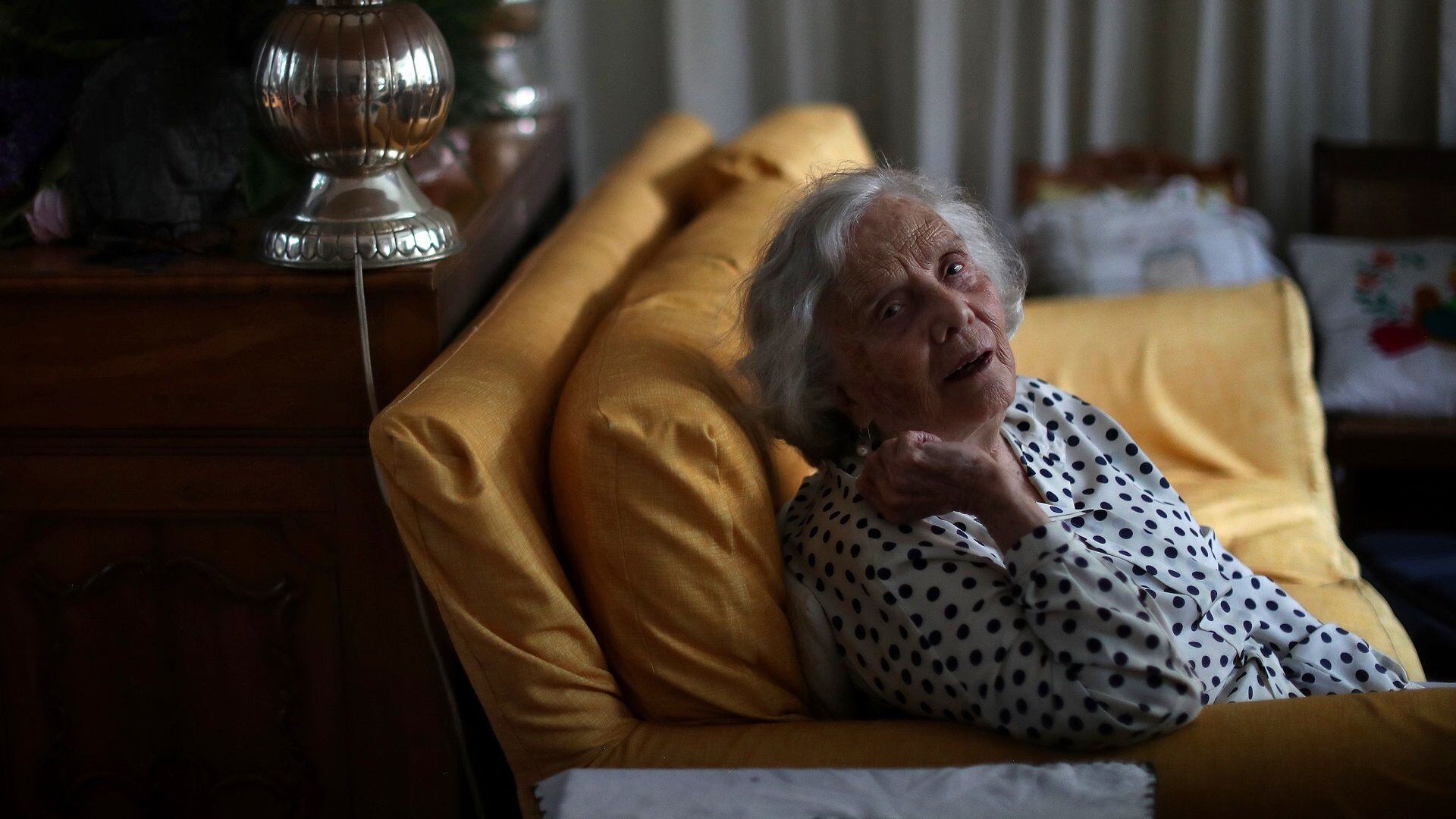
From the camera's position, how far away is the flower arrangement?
4.42 ft

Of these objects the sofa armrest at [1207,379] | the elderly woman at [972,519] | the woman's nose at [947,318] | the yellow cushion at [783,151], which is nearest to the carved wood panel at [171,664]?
the elderly woman at [972,519]

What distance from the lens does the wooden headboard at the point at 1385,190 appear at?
298 centimetres

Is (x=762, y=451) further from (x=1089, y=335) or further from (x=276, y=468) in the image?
(x=1089, y=335)

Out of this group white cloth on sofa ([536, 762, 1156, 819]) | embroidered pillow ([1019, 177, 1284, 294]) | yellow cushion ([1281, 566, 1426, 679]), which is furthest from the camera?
embroidered pillow ([1019, 177, 1284, 294])

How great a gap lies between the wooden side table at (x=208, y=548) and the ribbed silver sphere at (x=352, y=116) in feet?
0.13

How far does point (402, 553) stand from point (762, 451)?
0.40m

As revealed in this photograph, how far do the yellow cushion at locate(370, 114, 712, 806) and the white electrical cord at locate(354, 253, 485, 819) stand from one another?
0.27 ft

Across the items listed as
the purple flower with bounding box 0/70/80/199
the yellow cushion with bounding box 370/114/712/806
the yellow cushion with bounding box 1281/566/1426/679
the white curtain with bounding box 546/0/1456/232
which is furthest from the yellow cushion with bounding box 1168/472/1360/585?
the purple flower with bounding box 0/70/80/199

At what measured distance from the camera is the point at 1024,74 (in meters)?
3.30

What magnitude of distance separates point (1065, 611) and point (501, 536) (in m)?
0.51

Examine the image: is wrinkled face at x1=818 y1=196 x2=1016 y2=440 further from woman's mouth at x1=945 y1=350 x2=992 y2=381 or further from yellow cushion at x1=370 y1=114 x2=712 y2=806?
yellow cushion at x1=370 y1=114 x2=712 y2=806

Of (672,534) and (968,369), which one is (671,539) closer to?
(672,534)

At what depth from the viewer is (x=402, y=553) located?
135cm

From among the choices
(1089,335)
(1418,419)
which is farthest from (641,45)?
(1418,419)
